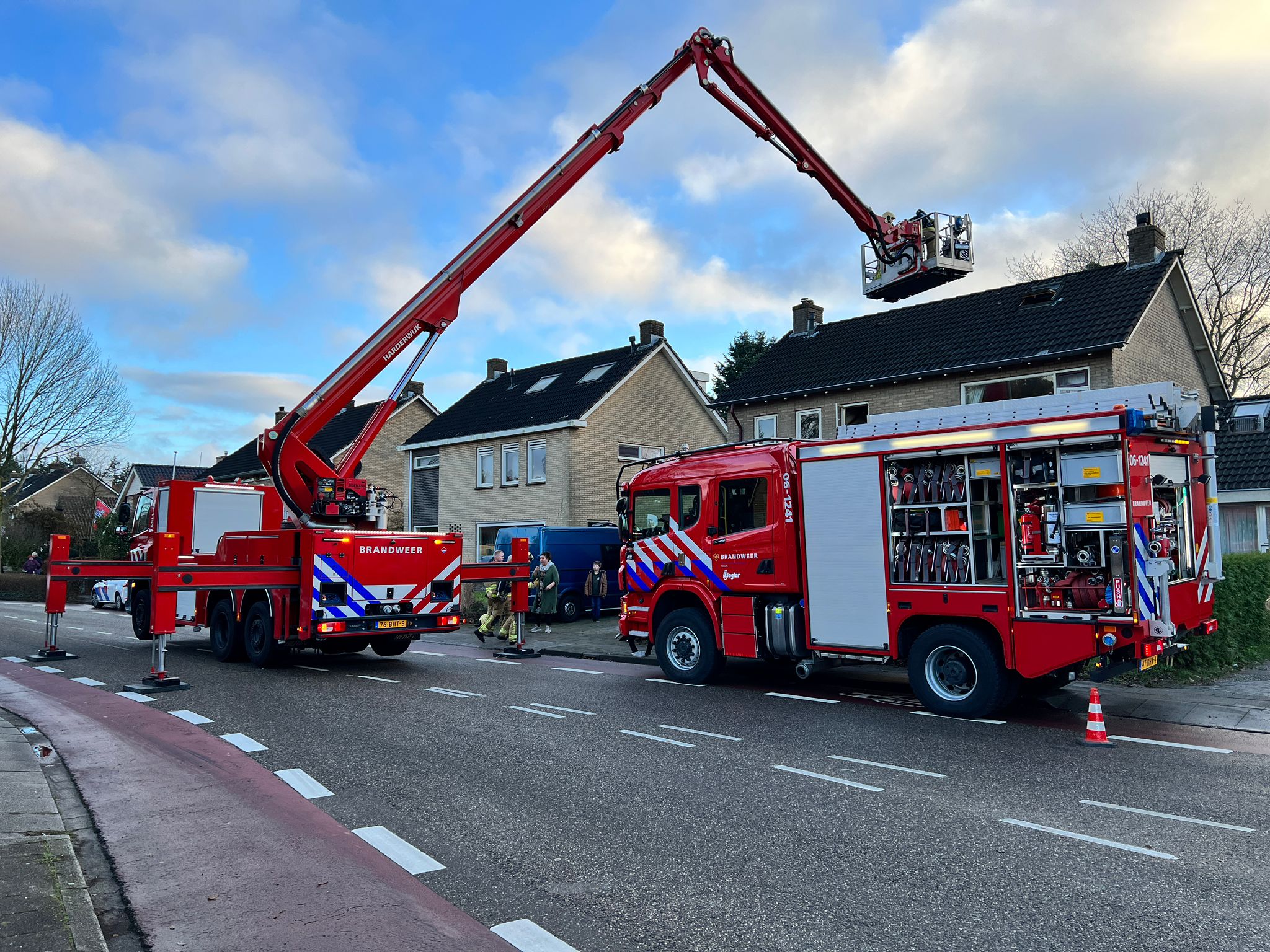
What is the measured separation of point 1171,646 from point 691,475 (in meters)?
5.77

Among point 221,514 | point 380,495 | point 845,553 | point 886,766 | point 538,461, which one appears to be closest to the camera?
point 886,766

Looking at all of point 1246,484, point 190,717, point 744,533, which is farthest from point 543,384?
point 190,717

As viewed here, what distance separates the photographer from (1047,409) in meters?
8.95

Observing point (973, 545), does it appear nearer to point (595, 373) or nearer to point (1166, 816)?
point (1166, 816)

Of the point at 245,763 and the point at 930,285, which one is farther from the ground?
the point at 930,285

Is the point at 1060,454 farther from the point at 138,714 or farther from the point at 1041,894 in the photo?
the point at 138,714

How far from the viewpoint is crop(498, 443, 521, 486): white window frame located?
1131 inches

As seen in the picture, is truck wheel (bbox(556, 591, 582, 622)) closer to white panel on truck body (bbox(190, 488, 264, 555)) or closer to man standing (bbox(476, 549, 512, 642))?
man standing (bbox(476, 549, 512, 642))

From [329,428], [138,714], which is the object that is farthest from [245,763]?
[329,428]

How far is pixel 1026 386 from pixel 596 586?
395 inches

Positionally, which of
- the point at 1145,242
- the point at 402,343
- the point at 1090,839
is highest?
the point at 1145,242

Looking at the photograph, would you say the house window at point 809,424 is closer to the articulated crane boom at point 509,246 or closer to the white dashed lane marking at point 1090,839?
the articulated crane boom at point 509,246

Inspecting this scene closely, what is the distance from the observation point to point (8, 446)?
38.8 metres

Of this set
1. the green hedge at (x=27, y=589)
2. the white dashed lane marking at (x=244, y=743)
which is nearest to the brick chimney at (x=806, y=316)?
the white dashed lane marking at (x=244, y=743)
